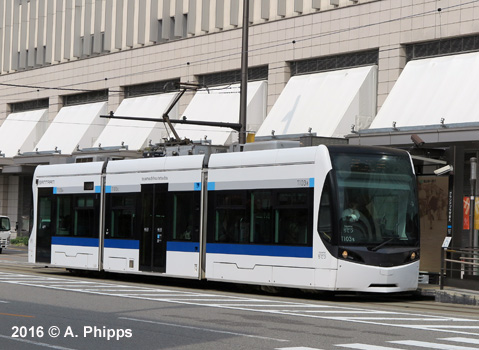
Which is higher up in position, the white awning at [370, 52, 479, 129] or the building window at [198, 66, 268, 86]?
the building window at [198, 66, 268, 86]

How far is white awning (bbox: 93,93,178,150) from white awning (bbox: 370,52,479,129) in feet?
47.1

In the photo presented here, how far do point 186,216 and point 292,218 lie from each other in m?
3.75

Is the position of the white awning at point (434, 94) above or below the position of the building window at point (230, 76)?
below

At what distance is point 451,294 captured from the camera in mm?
21031

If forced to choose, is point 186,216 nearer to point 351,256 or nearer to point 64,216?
point 351,256

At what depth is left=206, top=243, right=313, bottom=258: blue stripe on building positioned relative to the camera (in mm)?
20172

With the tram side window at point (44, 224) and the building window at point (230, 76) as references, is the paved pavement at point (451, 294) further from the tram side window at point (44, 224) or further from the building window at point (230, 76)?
the building window at point (230, 76)

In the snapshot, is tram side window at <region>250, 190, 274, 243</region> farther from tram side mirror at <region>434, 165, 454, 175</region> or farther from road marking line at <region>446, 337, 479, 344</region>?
road marking line at <region>446, 337, 479, 344</region>

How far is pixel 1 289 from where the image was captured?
21547 millimetres

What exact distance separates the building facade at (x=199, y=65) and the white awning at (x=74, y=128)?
0.25ft

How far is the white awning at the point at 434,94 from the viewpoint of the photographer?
28.7 m

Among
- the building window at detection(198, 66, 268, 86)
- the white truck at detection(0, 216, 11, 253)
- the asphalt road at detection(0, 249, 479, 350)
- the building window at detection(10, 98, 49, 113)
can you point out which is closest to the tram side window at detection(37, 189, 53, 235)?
the asphalt road at detection(0, 249, 479, 350)

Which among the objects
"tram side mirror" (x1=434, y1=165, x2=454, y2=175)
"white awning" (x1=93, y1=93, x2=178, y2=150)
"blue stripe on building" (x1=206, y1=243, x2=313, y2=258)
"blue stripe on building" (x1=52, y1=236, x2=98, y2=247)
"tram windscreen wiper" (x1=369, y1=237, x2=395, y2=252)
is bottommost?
"blue stripe on building" (x1=52, y1=236, x2=98, y2=247)

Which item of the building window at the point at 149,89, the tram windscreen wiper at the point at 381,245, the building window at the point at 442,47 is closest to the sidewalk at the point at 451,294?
the tram windscreen wiper at the point at 381,245
